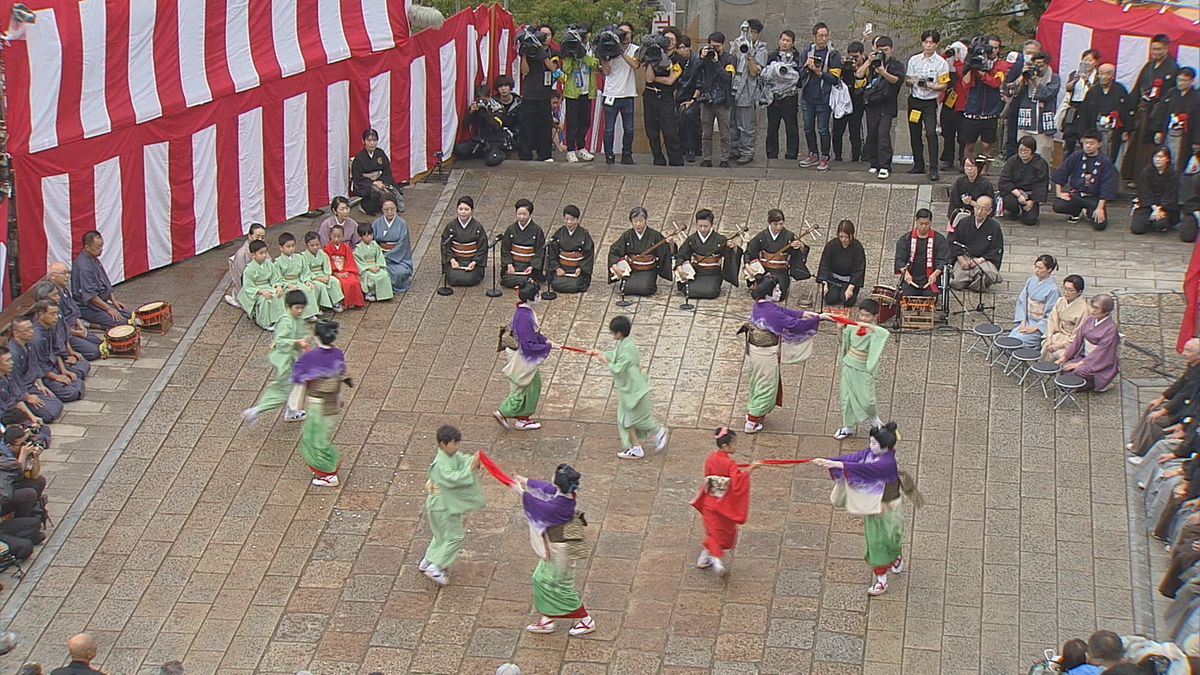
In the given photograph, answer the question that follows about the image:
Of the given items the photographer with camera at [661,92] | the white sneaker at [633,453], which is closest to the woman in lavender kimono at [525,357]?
the white sneaker at [633,453]

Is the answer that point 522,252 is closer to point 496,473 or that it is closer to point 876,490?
point 496,473

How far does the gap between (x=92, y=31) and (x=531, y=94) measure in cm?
526

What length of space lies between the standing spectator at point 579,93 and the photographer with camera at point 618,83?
27cm

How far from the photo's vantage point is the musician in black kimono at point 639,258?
16.0 m

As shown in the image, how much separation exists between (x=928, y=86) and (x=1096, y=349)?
5.14 metres

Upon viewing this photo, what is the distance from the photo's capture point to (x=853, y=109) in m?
18.4

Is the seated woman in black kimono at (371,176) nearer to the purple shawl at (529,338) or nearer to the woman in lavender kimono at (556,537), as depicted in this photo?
the purple shawl at (529,338)

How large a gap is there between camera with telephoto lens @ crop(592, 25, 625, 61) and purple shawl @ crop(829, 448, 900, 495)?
323 inches

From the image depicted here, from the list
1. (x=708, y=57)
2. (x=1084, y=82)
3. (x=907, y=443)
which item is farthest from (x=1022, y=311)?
(x=708, y=57)

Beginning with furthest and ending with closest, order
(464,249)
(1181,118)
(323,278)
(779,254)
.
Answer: (1181,118) → (464,249) → (323,278) → (779,254)

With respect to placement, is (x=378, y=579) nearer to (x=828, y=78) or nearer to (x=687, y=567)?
(x=687, y=567)

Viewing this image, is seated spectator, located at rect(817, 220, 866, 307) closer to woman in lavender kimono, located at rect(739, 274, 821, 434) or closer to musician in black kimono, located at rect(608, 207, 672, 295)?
musician in black kimono, located at rect(608, 207, 672, 295)

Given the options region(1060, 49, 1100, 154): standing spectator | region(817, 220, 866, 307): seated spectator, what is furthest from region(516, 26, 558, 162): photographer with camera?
region(1060, 49, 1100, 154): standing spectator

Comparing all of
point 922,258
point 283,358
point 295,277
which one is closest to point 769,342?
point 922,258
